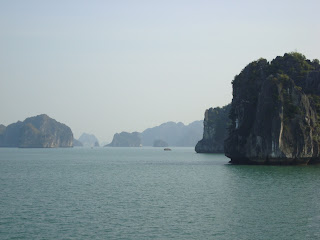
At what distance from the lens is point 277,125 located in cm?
9562

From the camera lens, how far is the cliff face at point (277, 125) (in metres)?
96.2

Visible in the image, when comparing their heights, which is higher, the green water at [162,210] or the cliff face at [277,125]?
the cliff face at [277,125]

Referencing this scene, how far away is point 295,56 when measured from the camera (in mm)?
116062

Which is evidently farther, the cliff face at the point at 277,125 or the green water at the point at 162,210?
the cliff face at the point at 277,125

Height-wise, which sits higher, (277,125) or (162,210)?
(277,125)

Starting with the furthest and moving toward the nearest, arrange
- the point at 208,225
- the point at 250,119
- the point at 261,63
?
the point at 261,63, the point at 250,119, the point at 208,225

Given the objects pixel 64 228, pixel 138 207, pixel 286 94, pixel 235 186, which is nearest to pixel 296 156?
pixel 286 94

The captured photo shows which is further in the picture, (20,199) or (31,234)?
(20,199)

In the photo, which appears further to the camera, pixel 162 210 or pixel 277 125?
pixel 277 125

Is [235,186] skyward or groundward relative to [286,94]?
groundward

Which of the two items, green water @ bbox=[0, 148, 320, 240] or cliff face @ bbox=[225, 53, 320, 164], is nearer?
green water @ bbox=[0, 148, 320, 240]

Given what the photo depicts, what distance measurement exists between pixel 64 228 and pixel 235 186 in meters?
33.4

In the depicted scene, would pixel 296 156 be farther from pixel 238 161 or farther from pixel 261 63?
pixel 261 63

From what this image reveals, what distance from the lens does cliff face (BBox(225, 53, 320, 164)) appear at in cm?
9625
